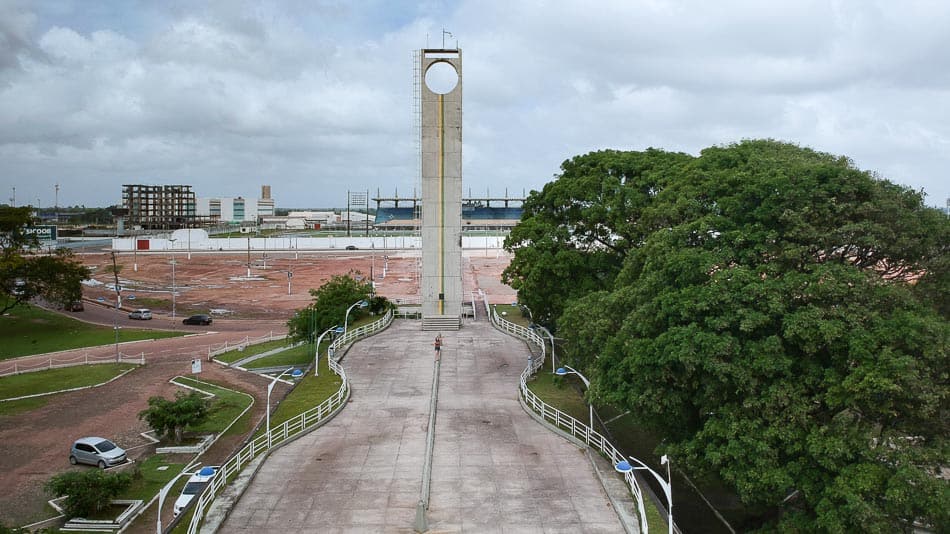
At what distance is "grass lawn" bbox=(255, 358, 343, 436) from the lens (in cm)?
2652

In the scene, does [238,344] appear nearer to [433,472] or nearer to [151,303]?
[151,303]

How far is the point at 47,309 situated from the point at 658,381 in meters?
57.4

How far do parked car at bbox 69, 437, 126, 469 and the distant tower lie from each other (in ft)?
63.1

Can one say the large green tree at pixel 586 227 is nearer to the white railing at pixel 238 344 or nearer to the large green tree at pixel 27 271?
the white railing at pixel 238 344

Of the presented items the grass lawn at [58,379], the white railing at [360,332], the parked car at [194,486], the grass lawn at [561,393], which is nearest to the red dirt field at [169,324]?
the parked car at [194,486]

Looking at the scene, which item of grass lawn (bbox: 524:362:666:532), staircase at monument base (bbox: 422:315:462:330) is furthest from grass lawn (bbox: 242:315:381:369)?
grass lawn (bbox: 524:362:666:532)

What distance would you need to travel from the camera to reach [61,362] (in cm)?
→ 4012

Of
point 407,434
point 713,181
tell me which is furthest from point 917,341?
point 407,434

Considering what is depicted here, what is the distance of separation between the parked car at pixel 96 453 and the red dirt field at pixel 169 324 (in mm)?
593

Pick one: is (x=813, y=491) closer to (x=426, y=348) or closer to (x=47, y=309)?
(x=426, y=348)

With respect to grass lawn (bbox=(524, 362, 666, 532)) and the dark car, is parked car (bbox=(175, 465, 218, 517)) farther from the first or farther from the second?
the dark car

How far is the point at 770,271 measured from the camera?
1823 centimetres

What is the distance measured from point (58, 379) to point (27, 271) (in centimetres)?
1635

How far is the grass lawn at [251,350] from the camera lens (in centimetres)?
4162
